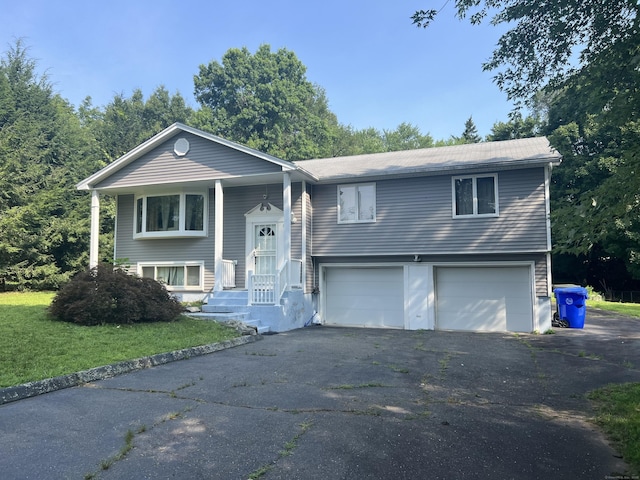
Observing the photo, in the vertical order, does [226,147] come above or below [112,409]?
above

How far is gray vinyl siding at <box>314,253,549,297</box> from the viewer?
12.1 m

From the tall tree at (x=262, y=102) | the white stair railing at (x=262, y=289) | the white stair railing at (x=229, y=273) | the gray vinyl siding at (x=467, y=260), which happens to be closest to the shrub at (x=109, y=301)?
the white stair railing at (x=262, y=289)

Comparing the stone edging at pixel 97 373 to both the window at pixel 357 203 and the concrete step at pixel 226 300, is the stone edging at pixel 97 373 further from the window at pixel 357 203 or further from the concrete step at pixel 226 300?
the window at pixel 357 203

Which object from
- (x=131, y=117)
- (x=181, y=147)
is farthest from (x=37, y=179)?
(x=181, y=147)

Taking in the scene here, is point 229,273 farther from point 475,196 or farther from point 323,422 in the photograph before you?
point 323,422

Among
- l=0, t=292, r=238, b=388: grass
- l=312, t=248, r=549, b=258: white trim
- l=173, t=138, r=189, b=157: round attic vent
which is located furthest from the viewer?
l=173, t=138, r=189, b=157: round attic vent

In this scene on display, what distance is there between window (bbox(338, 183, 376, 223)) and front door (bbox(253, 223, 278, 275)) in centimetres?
220

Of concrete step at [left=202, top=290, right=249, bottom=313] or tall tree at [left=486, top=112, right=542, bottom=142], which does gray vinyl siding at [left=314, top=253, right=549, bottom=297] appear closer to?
concrete step at [left=202, top=290, right=249, bottom=313]

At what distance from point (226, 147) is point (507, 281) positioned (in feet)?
29.8

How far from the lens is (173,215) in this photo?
1459 centimetres

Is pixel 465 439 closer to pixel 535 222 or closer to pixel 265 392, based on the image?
pixel 265 392

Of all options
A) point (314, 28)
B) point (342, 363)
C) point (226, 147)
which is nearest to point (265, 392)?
point (342, 363)

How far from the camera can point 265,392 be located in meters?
5.47

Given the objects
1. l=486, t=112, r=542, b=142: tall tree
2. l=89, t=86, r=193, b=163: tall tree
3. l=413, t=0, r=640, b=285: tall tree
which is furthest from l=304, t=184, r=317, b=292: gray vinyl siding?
l=89, t=86, r=193, b=163: tall tree
